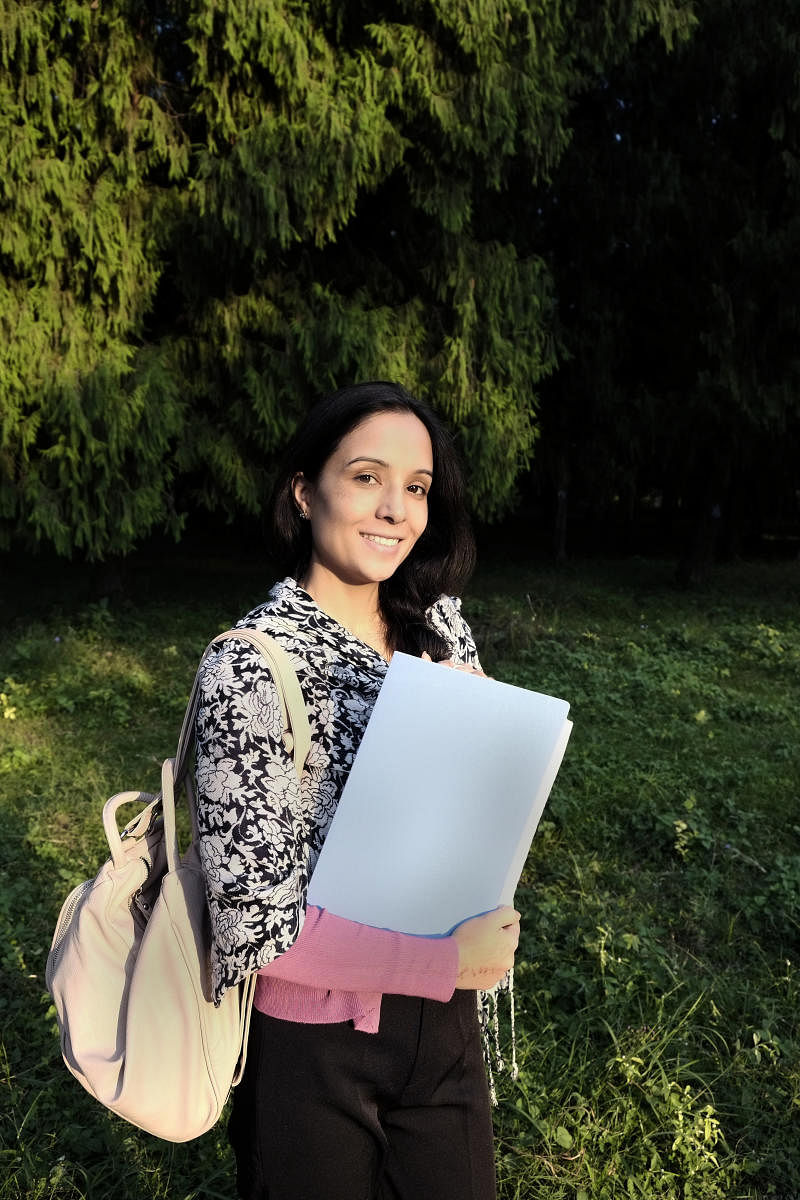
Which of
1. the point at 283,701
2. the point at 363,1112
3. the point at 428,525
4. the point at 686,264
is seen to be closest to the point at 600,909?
the point at 428,525

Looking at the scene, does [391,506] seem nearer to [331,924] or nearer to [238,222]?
[331,924]

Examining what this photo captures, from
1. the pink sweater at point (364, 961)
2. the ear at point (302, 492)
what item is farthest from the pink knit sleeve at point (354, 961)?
Answer: the ear at point (302, 492)

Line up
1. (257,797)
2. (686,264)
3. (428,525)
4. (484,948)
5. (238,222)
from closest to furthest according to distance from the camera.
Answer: (257,797), (484,948), (428,525), (238,222), (686,264)

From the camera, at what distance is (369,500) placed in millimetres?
1382

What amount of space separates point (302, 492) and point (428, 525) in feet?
1.02

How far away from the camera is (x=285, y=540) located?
59.5 inches

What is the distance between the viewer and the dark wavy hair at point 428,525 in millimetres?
1416

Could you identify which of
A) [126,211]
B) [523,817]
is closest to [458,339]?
[126,211]

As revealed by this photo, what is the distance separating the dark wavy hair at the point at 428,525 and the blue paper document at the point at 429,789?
1.41ft

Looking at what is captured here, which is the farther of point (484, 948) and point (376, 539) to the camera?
point (376, 539)

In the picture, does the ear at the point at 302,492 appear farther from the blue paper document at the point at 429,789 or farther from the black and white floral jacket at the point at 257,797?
the blue paper document at the point at 429,789

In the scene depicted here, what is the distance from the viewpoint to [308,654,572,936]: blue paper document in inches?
44.9

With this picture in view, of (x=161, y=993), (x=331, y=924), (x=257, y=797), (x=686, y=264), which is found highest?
(x=686, y=264)

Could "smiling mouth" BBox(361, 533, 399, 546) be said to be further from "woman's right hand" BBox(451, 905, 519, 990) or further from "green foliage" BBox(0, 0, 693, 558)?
"green foliage" BBox(0, 0, 693, 558)
